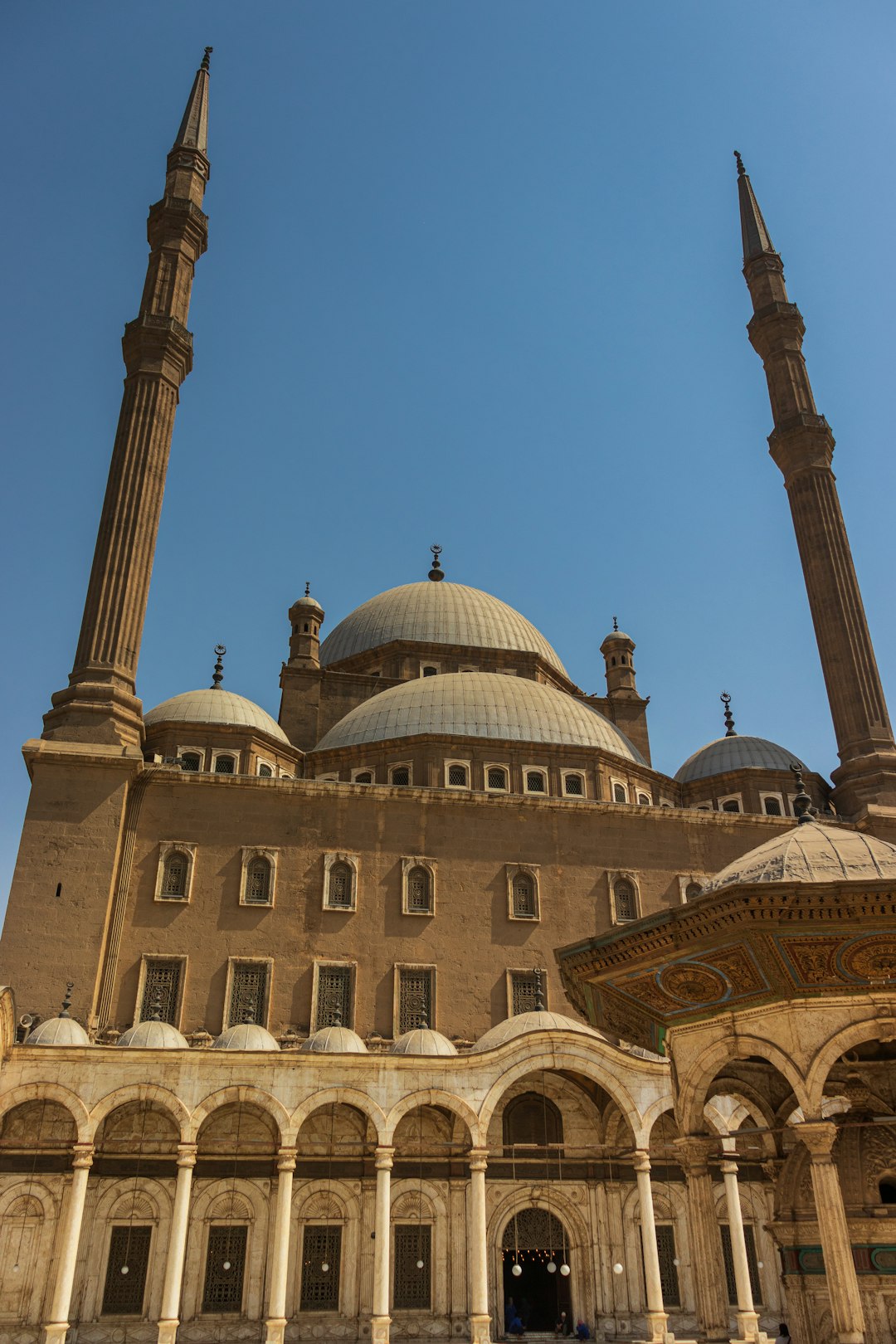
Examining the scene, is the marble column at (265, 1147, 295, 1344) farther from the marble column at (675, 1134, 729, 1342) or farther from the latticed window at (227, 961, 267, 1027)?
the marble column at (675, 1134, 729, 1342)

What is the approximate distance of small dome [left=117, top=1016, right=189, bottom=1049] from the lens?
550 inches

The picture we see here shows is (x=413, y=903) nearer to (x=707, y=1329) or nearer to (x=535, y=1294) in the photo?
(x=535, y=1294)

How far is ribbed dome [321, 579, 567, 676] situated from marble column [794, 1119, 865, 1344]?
1997 centimetres

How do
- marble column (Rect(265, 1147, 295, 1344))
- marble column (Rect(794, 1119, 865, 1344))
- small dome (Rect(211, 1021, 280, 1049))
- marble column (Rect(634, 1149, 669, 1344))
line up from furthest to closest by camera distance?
small dome (Rect(211, 1021, 280, 1049))
marble column (Rect(634, 1149, 669, 1344))
marble column (Rect(265, 1147, 295, 1344))
marble column (Rect(794, 1119, 865, 1344))

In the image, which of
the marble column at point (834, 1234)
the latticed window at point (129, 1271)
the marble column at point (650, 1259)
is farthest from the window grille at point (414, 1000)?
the marble column at point (834, 1234)

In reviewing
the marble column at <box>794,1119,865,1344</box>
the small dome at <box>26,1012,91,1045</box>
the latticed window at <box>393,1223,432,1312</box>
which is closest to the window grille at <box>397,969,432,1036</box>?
the latticed window at <box>393,1223,432,1312</box>

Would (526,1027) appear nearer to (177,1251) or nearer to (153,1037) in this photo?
(153,1037)

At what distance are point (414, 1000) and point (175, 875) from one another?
424 cm

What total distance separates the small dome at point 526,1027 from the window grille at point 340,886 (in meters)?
3.32

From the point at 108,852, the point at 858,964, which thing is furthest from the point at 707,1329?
the point at 108,852

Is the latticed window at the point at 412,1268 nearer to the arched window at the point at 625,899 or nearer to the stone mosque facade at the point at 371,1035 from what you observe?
the stone mosque facade at the point at 371,1035

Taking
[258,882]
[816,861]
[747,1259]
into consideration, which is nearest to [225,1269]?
[258,882]

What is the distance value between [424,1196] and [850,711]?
12569 mm

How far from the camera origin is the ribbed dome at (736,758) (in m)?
24.5
